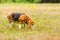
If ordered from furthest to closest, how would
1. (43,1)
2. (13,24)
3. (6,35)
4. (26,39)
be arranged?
(43,1) < (13,24) < (6,35) < (26,39)

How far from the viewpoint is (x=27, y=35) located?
9992mm

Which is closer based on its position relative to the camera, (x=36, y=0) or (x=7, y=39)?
(x=7, y=39)

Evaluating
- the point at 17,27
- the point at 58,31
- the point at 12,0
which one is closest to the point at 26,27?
the point at 17,27

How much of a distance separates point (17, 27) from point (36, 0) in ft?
79.7

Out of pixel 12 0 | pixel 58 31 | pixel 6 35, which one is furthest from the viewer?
pixel 12 0

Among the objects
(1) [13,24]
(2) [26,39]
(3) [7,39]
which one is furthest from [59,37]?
(1) [13,24]

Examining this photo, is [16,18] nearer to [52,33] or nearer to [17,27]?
[17,27]

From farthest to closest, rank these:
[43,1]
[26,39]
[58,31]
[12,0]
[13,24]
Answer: [43,1], [12,0], [13,24], [58,31], [26,39]

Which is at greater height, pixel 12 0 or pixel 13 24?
Answer: pixel 13 24

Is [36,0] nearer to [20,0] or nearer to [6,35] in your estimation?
[20,0]

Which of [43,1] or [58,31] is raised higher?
[58,31]

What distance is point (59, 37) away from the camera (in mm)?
9820

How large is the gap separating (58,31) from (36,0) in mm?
24909

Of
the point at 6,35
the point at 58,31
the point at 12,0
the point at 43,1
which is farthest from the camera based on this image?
the point at 43,1
